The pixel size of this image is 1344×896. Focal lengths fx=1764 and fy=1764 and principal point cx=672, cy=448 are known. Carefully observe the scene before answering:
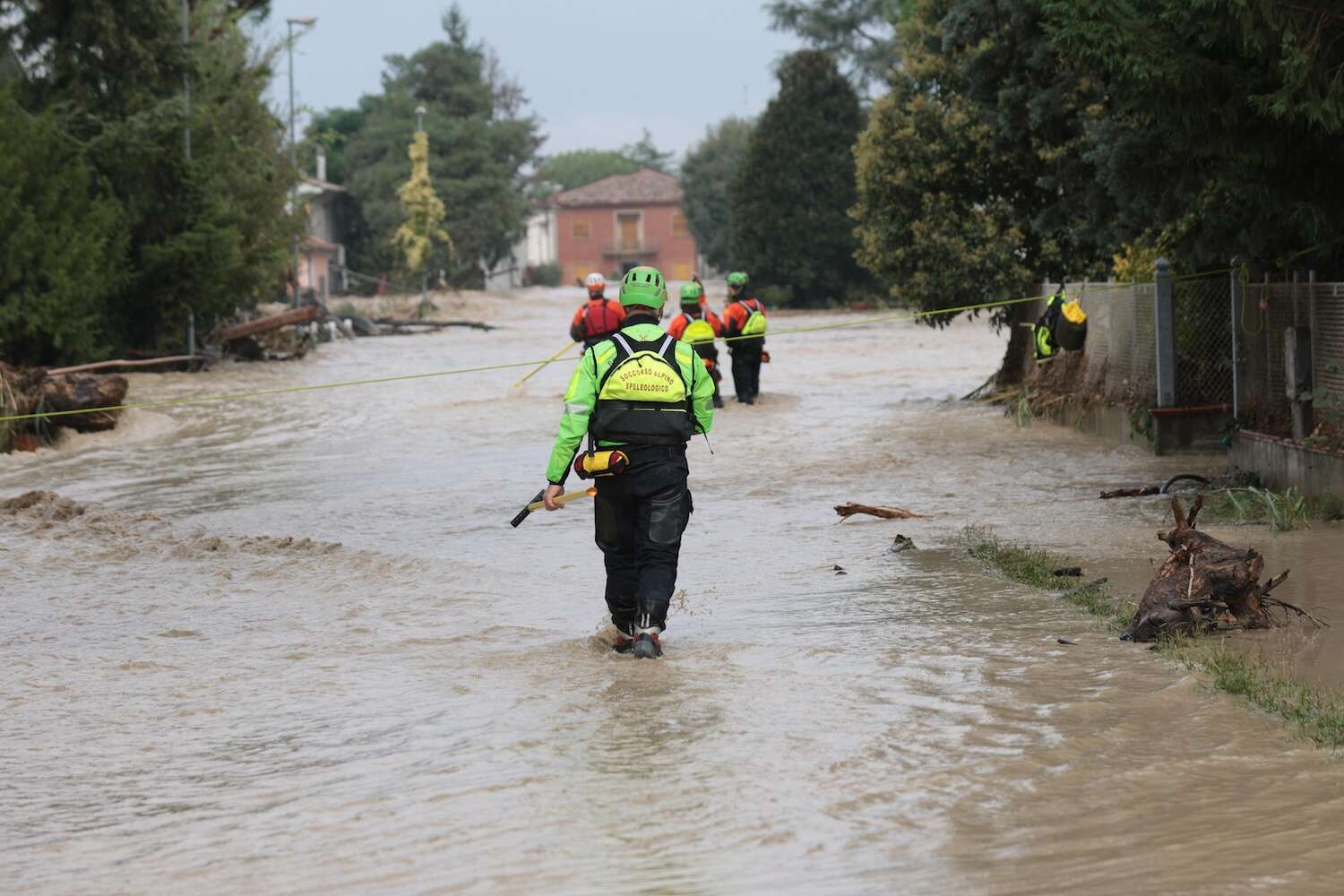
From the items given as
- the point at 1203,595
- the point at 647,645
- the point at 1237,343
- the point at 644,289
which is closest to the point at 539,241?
the point at 1237,343

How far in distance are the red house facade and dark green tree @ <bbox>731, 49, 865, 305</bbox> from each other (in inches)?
2276

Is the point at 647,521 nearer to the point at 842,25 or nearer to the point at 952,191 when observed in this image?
the point at 952,191

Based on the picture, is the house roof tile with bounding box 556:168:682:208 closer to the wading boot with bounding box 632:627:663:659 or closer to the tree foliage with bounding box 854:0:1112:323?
the tree foliage with bounding box 854:0:1112:323

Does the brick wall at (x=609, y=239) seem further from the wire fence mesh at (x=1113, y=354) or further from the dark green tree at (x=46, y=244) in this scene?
the wire fence mesh at (x=1113, y=354)

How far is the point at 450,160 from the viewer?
89.0 metres

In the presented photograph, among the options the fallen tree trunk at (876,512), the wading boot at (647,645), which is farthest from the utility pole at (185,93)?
the wading boot at (647,645)

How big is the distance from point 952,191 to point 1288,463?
38.1 ft

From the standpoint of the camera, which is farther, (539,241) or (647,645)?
(539,241)

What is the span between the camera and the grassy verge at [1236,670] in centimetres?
638

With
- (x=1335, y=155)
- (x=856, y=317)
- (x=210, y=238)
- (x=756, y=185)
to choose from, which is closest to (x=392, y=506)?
(x=1335, y=155)

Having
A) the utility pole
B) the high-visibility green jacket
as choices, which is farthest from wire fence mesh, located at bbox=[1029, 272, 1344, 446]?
the utility pole

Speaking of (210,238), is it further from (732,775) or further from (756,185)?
(756,185)

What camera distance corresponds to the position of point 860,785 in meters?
5.89

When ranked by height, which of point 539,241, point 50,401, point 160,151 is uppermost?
point 539,241
